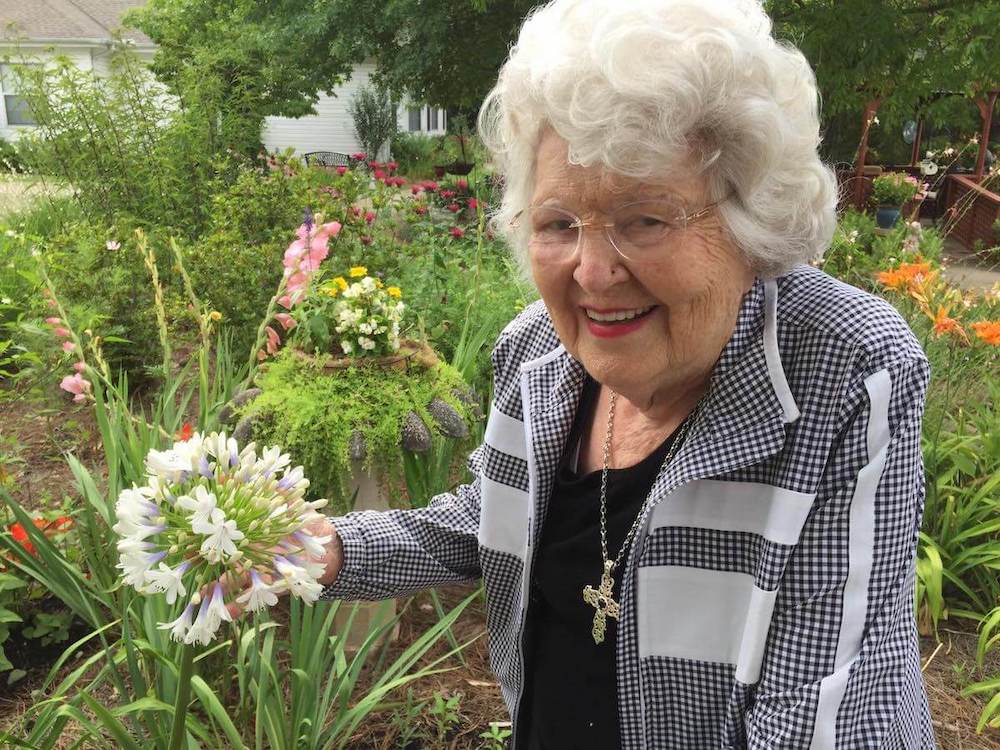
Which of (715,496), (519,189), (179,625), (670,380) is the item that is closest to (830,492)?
(715,496)

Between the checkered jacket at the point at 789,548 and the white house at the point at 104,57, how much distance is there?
20605 mm

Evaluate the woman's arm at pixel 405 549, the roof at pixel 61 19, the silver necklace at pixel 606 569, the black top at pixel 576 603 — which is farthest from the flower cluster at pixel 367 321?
the roof at pixel 61 19

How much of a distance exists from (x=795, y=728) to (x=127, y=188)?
19.9 feet

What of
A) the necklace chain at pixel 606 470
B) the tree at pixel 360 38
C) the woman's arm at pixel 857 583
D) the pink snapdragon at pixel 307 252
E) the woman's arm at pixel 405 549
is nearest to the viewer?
the woman's arm at pixel 857 583

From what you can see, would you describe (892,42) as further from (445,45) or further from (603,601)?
(603,601)

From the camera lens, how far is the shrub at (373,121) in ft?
83.9

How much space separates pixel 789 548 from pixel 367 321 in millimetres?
1775

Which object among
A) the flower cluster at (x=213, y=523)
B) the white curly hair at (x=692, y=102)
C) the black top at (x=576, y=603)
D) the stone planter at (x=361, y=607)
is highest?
the white curly hair at (x=692, y=102)

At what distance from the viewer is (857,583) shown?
122 centimetres

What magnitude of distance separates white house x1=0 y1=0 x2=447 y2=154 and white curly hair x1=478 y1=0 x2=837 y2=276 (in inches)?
806

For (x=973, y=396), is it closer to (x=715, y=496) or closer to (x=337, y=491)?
(x=337, y=491)

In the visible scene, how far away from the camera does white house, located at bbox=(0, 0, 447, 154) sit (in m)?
23.6

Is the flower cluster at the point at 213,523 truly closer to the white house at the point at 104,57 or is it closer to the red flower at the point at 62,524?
the red flower at the point at 62,524

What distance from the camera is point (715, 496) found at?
4.43ft
